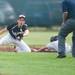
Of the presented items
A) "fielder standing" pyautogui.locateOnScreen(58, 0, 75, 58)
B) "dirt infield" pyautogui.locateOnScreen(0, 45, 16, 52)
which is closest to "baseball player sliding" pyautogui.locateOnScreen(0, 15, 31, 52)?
"dirt infield" pyautogui.locateOnScreen(0, 45, 16, 52)

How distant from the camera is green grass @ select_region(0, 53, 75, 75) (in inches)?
520

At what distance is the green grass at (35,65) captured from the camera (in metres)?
13.2

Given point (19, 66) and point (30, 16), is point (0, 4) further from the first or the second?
point (19, 66)

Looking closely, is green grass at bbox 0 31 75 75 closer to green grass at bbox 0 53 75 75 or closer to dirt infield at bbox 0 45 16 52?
green grass at bbox 0 53 75 75

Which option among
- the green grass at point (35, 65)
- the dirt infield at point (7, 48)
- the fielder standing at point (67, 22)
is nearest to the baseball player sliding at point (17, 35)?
the dirt infield at point (7, 48)

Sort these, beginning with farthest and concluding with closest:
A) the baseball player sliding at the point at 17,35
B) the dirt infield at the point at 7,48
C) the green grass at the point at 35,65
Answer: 1. the baseball player sliding at the point at 17,35
2. the dirt infield at the point at 7,48
3. the green grass at the point at 35,65

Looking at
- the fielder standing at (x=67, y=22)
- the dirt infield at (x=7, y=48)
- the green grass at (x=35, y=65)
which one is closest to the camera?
the green grass at (x=35, y=65)

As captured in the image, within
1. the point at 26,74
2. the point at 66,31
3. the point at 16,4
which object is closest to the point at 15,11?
the point at 16,4

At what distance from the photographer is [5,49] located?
769 inches

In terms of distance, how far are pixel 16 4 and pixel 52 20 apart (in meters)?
2.24

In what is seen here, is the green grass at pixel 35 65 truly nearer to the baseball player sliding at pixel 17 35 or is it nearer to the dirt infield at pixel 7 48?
the dirt infield at pixel 7 48

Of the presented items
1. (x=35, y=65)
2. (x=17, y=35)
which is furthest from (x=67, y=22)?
(x=17, y=35)

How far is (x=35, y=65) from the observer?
570 inches

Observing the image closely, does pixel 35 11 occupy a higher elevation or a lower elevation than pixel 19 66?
lower
